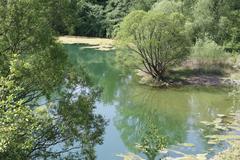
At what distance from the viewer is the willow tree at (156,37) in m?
32.6

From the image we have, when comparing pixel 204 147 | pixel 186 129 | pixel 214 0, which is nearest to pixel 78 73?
pixel 204 147

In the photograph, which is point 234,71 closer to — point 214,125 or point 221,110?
point 221,110

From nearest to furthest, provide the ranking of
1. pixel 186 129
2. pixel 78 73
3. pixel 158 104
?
1. pixel 78 73
2. pixel 186 129
3. pixel 158 104

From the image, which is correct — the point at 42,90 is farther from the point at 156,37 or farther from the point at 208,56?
the point at 208,56

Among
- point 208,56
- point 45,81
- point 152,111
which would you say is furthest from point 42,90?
point 208,56

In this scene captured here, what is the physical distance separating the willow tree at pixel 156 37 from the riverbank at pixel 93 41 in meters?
19.6

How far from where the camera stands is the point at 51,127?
1118 centimetres

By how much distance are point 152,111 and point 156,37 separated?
7241 mm

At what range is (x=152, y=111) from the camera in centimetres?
2794

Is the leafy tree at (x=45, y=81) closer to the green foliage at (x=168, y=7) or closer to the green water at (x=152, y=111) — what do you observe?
the green water at (x=152, y=111)

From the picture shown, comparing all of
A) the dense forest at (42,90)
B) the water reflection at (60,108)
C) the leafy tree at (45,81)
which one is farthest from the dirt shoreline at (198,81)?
the leafy tree at (45,81)

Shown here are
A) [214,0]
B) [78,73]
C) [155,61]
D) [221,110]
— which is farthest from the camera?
[214,0]

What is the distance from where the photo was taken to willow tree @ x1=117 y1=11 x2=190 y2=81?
3256cm

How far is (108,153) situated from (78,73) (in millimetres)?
8388
